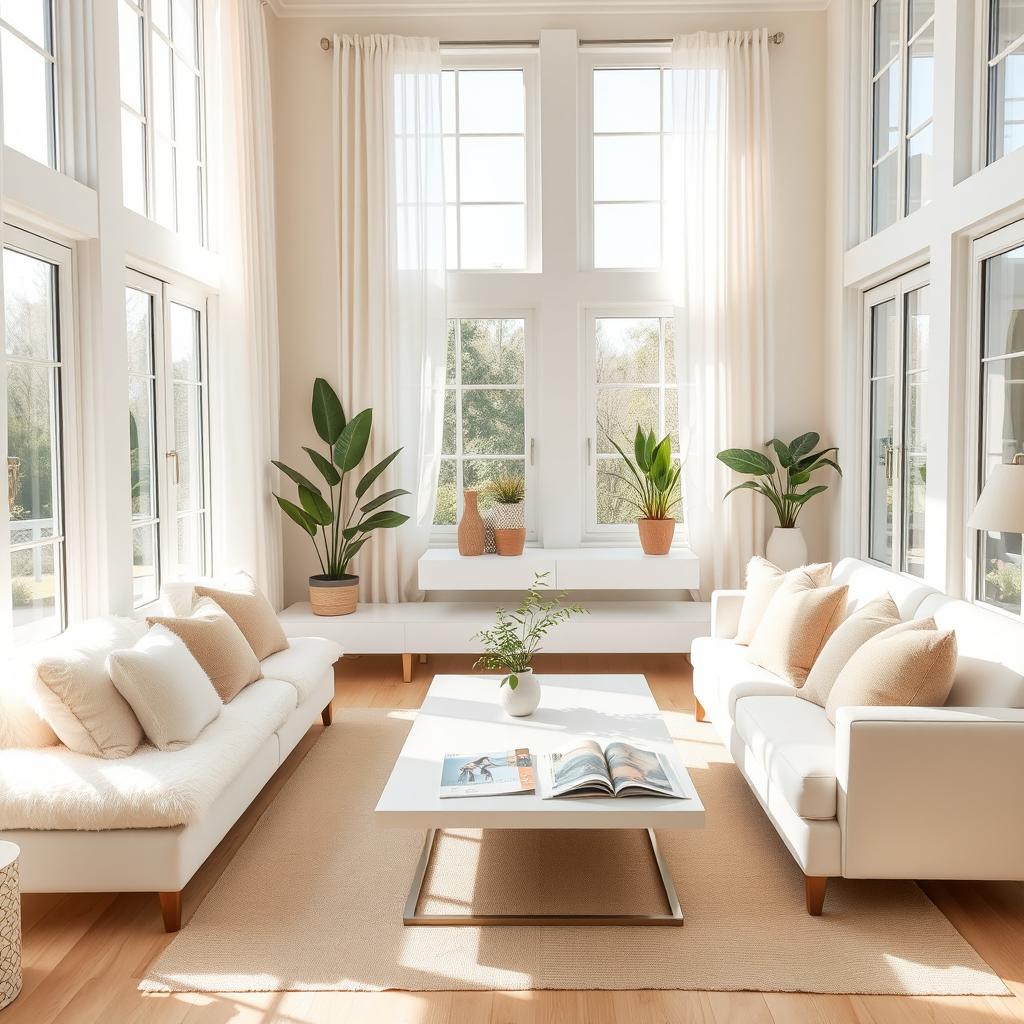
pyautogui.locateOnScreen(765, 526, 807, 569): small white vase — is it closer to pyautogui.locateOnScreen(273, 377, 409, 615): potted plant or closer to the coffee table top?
the coffee table top

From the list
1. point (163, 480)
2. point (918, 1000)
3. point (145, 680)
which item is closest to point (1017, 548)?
point (918, 1000)

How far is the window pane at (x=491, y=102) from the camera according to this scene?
5594 millimetres

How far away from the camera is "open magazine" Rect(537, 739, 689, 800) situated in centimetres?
250

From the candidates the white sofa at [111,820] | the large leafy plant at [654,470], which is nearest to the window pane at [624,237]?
the large leafy plant at [654,470]

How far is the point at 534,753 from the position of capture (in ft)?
9.39

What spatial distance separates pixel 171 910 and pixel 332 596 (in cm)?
272

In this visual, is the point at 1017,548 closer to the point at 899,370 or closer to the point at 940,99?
the point at 899,370

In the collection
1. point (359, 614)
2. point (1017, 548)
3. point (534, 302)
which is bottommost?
point (359, 614)

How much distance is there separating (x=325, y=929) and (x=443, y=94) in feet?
15.5

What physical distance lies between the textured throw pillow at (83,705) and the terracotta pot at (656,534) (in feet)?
10.0

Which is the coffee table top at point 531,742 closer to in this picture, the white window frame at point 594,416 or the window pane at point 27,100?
the white window frame at point 594,416

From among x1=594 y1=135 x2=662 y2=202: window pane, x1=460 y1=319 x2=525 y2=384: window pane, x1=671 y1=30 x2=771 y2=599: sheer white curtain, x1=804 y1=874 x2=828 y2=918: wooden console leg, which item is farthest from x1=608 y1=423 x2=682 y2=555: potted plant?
x1=804 y1=874 x2=828 y2=918: wooden console leg

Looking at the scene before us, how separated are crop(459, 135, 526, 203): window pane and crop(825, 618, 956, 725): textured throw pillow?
380 cm

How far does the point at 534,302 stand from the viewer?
5598 mm
